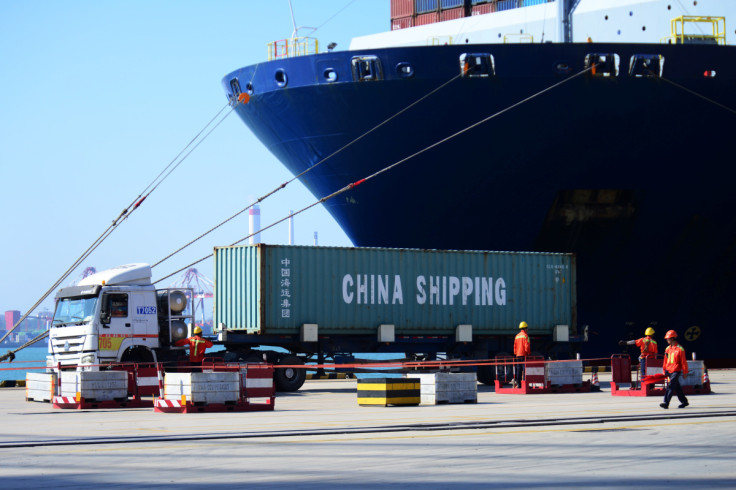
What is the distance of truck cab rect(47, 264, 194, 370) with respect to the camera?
955 inches

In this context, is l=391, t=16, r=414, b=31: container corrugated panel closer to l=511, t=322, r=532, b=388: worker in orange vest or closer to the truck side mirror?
l=511, t=322, r=532, b=388: worker in orange vest

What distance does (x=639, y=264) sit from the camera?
3559 centimetres

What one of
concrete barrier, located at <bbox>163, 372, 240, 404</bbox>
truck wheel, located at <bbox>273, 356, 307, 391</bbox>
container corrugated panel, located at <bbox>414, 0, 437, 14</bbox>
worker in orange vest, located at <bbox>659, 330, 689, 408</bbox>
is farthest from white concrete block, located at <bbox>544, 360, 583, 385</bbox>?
container corrugated panel, located at <bbox>414, 0, 437, 14</bbox>

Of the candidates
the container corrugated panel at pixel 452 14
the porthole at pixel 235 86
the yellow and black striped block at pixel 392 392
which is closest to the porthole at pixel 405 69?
the porthole at pixel 235 86

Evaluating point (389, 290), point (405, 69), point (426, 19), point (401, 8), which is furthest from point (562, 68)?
point (401, 8)

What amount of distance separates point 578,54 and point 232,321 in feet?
43.5

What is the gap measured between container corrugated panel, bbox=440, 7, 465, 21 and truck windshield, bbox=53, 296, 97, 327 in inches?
829

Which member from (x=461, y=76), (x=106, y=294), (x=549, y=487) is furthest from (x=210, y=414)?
(x=461, y=76)

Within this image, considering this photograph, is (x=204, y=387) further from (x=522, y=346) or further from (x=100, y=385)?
(x=522, y=346)

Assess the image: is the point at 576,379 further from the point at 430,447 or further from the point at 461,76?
the point at 430,447

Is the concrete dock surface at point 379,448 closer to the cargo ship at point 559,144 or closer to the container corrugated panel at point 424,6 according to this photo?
the cargo ship at point 559,144

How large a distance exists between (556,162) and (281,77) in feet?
30.1

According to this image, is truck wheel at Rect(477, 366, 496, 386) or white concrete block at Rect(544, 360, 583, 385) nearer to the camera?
white concrete block at Rect(544, 360, 583, 385)

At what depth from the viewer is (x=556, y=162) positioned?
3322 cm
